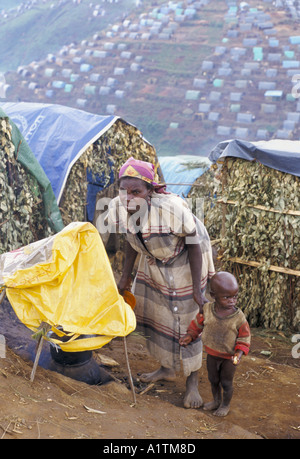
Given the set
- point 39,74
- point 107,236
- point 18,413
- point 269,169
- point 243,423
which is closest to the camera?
point 18,413

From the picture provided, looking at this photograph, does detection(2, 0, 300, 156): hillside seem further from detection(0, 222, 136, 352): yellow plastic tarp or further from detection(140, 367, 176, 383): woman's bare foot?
detection(0, 222, 136, 352): yellow plastic tarp

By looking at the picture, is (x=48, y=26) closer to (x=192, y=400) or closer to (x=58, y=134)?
(x=58, y=134)

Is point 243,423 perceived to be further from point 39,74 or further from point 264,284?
point 39,74

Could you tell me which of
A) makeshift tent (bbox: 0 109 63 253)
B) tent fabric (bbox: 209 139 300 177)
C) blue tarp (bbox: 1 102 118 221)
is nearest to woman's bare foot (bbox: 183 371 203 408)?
makeshift tent (bbox: 0 109 63 253)

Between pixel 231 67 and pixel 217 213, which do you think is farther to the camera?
pixel 231 67

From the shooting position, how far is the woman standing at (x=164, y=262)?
3180 mm

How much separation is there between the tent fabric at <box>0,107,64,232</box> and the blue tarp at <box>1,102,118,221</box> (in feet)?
2.83

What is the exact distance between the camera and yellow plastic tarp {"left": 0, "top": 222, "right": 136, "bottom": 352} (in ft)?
9.52

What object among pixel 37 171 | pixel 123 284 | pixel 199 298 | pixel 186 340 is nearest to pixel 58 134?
pixel 37 171

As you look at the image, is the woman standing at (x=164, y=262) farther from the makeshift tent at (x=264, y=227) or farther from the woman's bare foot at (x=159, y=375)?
the makeshift tent at (x=264, y=227)

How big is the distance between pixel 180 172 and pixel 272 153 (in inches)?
194

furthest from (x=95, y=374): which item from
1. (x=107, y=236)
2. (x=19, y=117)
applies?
(x=19, y=117)
